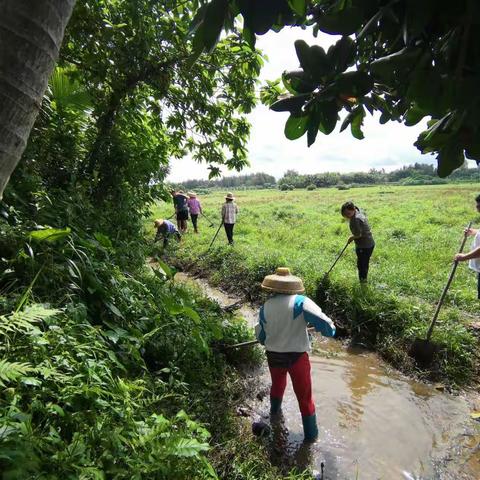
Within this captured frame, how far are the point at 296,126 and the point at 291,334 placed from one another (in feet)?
8.69

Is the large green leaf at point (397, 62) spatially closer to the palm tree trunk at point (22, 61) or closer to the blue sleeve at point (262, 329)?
the palm tree trunk at point (22, 61)

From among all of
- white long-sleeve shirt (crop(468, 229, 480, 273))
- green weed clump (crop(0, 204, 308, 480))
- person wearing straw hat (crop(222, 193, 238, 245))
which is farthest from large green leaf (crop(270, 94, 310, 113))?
person wearing straw hat (crop(222, 193, 238, 245))

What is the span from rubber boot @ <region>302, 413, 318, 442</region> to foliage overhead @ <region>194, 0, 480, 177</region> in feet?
10.1

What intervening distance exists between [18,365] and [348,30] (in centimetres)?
214

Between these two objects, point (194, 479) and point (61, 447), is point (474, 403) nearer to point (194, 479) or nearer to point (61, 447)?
point (194, 479)

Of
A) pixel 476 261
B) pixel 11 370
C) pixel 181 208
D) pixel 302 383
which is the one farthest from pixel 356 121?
pixel 181 208

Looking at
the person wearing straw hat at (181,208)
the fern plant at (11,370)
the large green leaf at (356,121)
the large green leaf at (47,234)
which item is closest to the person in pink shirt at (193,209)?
the person wearing straw hat at (181,208)

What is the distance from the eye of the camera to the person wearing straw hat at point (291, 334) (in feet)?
11.3

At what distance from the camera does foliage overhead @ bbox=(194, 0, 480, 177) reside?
875 mm

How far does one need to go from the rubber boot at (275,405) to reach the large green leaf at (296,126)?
131 inches

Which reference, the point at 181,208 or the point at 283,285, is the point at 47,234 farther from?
the point at 181,208

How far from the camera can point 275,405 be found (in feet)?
12.5

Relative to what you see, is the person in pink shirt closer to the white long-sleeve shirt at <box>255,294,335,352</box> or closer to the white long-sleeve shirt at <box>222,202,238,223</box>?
the white long-sleeve shirt at <box>222,202,238,223</box>

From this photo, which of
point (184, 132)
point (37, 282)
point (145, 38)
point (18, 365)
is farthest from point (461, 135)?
point (184, 132)
